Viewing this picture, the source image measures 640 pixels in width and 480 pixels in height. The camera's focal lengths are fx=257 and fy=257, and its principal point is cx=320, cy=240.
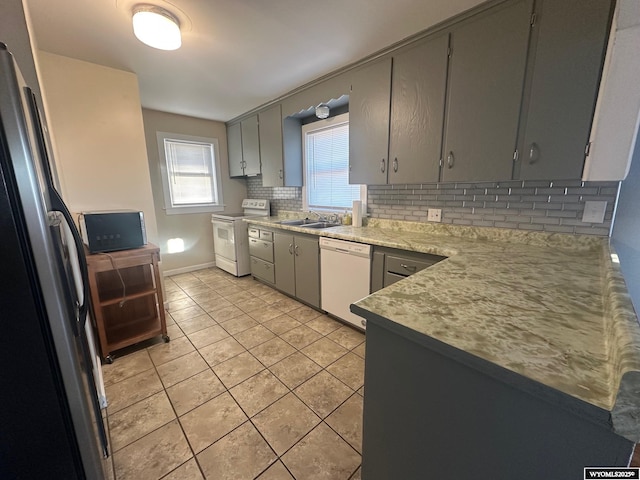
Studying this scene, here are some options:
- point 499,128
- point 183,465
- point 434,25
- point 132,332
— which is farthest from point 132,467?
point 434,25

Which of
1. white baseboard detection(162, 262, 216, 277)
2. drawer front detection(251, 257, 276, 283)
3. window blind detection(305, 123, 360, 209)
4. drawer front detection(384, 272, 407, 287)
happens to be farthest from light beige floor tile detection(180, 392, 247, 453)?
white baseboard detection(162, 262, 216, 277)

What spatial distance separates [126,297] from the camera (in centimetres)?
208

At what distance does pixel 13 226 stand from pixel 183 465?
132 centimetres

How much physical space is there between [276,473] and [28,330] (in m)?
1.19

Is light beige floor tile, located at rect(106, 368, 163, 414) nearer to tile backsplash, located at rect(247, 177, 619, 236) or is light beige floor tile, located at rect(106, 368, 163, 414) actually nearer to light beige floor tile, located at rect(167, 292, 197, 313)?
light beige floor tile, located at rect(167, 292, 197, 313)

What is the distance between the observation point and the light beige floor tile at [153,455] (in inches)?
48.8

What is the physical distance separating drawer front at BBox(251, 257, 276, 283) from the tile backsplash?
154 centimetres

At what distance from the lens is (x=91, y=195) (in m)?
2.49

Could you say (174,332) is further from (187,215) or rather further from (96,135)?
(187,215)

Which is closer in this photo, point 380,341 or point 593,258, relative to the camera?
point 380,341

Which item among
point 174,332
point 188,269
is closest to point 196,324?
point 174,332

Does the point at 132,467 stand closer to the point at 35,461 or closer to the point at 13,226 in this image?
the point at 35,461

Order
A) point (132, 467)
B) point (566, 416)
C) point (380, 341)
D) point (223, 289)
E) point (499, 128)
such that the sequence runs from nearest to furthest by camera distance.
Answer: point (566, 416)
point (380, 341)
point (132, 467)
point (499, 128)
point (223, 289)

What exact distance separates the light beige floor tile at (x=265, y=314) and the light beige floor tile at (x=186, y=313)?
23.9 inches
